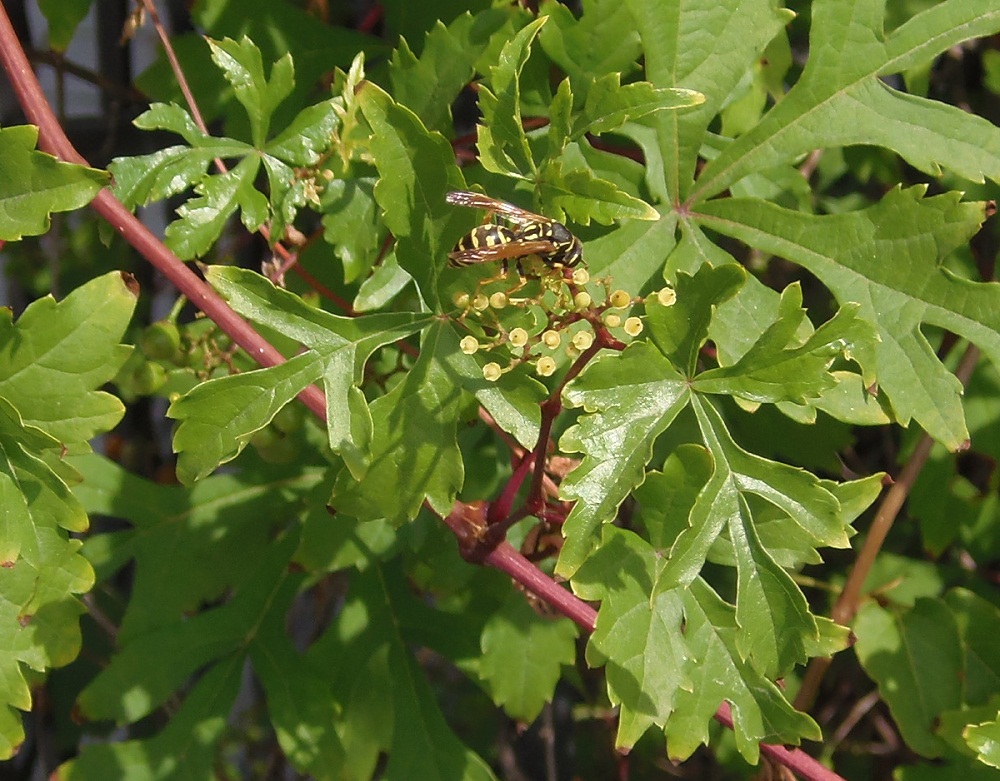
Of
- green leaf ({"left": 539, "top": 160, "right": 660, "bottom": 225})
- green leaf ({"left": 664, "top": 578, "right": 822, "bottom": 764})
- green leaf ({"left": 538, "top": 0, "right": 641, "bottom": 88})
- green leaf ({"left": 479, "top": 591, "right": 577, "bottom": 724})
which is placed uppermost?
green leaf ({"left": 538, "top": 0, "right": 641, "bottom": 88})

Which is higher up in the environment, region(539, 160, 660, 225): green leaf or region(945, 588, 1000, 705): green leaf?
region(539, 160, 660, 225): green leaf

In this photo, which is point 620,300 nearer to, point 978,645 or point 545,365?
point 545,365

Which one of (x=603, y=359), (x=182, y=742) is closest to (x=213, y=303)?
(x=603, y=359)

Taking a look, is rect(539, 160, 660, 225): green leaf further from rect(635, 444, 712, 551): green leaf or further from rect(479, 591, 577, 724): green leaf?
rect(479, 591, 577, 724): green leaf

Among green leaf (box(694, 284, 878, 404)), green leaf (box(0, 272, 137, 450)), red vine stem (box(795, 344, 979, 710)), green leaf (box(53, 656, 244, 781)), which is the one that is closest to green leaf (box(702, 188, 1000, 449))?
green leaf (box(694, 284, 878, 404))

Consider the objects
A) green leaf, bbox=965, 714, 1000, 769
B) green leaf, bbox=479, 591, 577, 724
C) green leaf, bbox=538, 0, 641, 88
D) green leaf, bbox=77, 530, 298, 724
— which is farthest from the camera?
green leaf, bbox=77, 530, 298, 724

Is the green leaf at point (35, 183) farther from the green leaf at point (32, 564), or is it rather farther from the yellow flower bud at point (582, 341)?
the yellow flower bud at point (582, 341)

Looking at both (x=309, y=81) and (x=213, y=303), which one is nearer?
(x=213, y=303)

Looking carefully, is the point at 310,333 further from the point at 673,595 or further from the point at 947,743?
the point at 947,743
